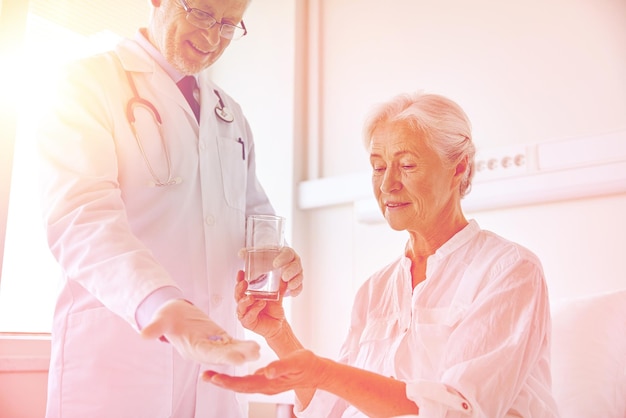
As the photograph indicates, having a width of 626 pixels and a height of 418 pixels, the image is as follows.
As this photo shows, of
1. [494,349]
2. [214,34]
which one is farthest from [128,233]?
[494,349]

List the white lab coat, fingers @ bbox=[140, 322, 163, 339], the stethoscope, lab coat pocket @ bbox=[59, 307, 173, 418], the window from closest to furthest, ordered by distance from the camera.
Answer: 1. fingers @ bbox=[140, 322, 163, 339]
2. the white lab coat
3. lab coat pocket @ bbox=[59, 307, 173, 418]
4. the stethoscope
5. the window

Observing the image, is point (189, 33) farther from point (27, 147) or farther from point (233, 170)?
point (27, 147)

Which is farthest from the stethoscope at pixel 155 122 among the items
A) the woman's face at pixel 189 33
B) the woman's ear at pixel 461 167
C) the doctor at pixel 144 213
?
the woman's ear at pixel 461 167

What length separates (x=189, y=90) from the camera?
164 centimetres

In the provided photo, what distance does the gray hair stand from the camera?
143 centimetres

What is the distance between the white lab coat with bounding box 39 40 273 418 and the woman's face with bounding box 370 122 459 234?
396 mm

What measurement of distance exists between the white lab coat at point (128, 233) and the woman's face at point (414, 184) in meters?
0.40

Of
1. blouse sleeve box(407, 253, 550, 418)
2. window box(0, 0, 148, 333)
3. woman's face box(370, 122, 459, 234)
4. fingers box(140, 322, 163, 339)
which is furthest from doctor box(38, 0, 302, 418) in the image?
window box(0, 0, 148, 333)

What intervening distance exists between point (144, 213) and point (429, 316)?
667 mm

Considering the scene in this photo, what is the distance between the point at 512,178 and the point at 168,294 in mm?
1436

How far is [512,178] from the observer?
6.97 feet

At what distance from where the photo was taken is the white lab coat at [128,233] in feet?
3.81

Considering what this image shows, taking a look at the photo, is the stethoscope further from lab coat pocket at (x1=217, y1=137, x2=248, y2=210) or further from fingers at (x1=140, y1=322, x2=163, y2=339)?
fingers at (x1=140, y1=322, x2=163, y2=339)

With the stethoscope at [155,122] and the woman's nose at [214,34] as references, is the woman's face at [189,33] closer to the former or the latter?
the woman's nose at [214,34]
